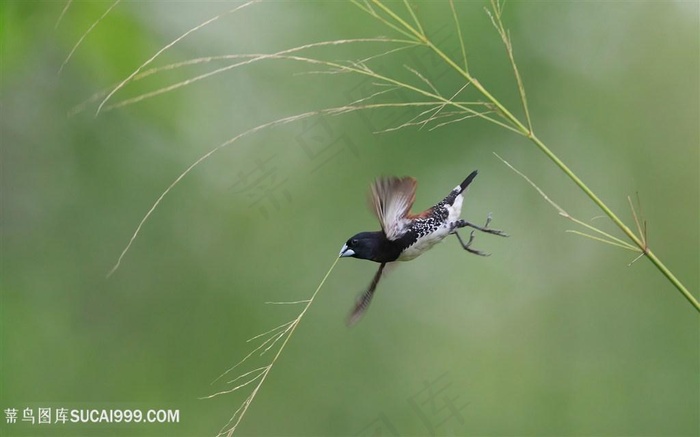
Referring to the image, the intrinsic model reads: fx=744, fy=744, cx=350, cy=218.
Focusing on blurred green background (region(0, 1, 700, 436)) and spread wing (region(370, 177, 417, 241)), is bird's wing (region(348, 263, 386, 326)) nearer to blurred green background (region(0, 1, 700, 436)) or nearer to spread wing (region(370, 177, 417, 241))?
spread wing (region(370, 177, 417, 241))

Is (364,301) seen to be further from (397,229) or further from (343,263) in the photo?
(343,263)

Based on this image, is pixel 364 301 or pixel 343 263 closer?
pixel 364 301

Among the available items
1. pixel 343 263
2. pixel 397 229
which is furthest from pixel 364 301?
pixel 343 263

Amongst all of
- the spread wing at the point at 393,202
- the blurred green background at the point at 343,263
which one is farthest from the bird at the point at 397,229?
the blurred green background at the point at 343,263

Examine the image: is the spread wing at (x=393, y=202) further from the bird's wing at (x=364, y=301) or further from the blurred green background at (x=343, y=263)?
the blurred green background at (x=343, y=263)

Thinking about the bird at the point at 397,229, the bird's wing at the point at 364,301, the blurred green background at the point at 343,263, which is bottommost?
the bird's wing at the point at 364,301

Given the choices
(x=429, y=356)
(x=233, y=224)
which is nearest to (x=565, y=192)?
(x=429, y=356)

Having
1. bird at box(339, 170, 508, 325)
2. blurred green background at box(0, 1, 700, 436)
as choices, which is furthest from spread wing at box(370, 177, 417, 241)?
blurred green background at box(0, 1, 700, 436)
